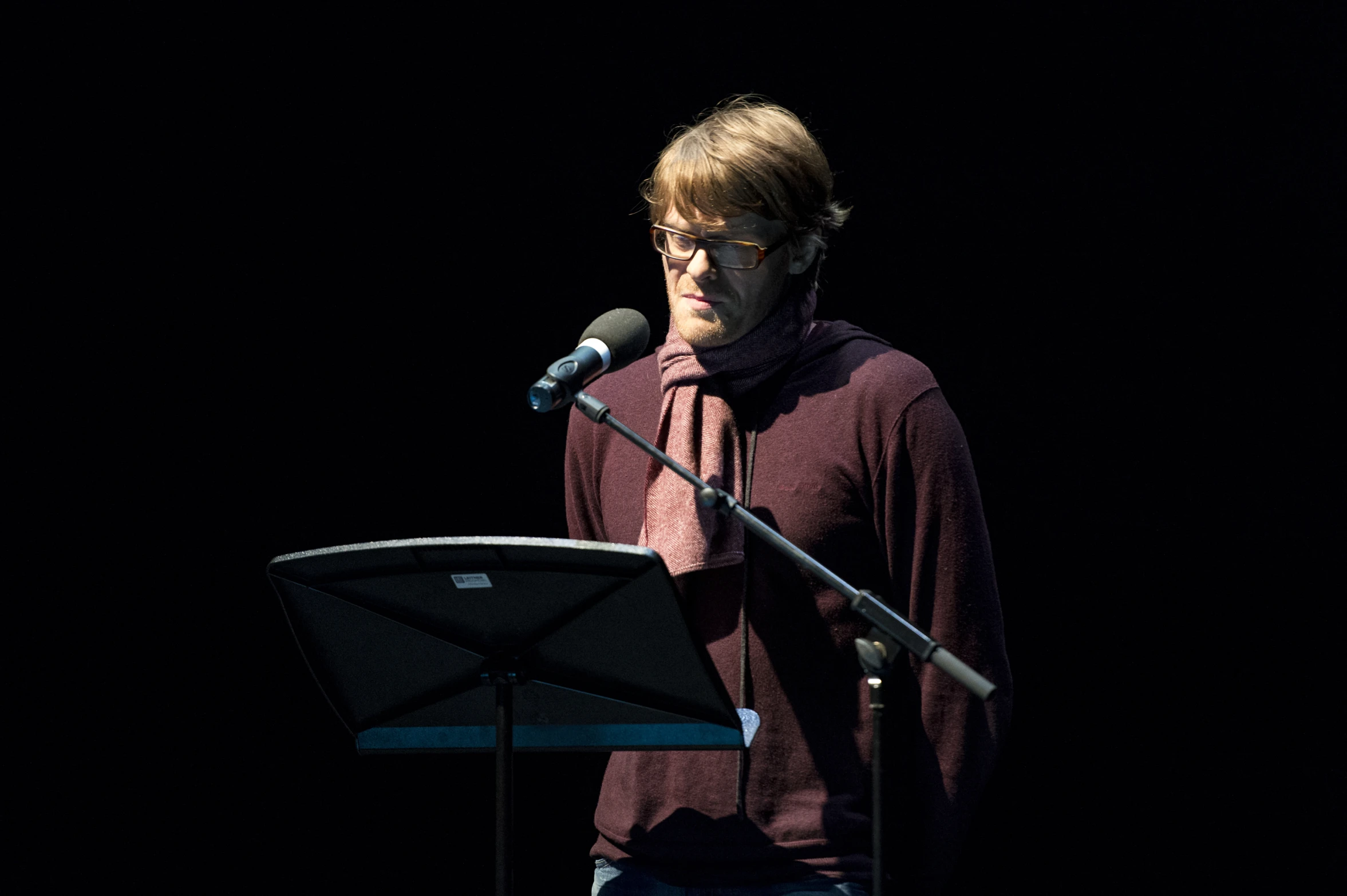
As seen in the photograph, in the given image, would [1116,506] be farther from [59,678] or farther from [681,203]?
[59,678]

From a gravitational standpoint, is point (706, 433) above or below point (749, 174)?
below

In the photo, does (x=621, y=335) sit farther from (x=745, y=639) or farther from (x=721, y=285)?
(x=745, y=639)

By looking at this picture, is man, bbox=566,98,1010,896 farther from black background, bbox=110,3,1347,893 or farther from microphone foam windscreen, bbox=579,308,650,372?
black background, bbox=110,3,1347,893

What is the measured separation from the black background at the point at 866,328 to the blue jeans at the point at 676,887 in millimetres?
1193

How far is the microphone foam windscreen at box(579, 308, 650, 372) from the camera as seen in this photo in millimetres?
1631

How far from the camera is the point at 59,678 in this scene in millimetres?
2689

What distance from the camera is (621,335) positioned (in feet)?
5.41

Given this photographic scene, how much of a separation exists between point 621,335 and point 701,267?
0.24m

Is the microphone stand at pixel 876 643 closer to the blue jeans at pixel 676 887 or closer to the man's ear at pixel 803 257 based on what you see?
the blue jeans at pixel 676 887

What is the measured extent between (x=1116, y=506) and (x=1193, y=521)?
151 mm

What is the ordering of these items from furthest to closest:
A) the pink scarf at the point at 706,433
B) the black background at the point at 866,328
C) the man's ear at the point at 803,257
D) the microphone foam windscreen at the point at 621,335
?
the black background at the point at 866,328
the man's ear at the point at 803,257
the pink scarf at the point at 706,433
the microphone foam windscreen at the point at 621,335

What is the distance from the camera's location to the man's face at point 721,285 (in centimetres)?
185

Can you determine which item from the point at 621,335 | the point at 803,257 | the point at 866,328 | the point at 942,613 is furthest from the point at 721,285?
the point at 866,328

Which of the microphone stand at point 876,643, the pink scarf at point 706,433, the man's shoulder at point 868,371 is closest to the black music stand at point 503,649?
the microphone stand at point 876,643
